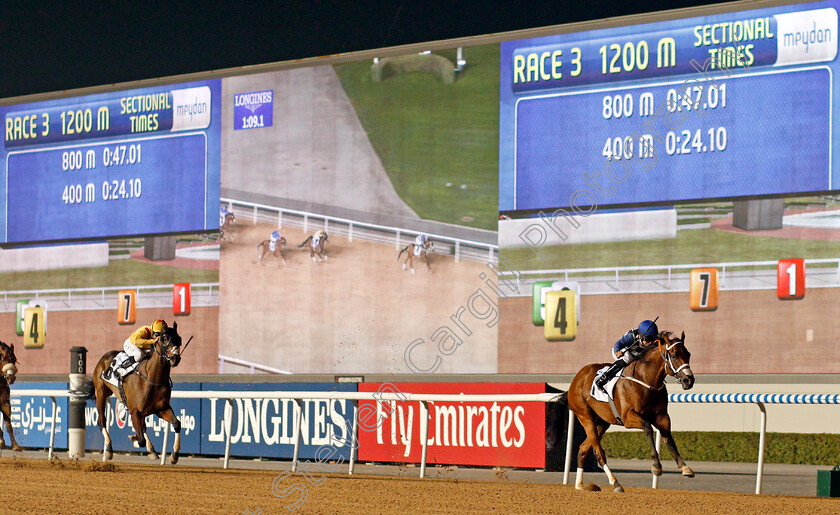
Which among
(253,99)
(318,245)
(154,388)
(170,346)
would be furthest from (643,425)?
(253,99)

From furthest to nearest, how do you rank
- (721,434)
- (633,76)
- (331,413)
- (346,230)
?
1. (346,230)
2. (633,76)
3. (721,434)
4. (331,413)

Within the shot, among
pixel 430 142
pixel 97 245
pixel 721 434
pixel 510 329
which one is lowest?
pixel 721 434

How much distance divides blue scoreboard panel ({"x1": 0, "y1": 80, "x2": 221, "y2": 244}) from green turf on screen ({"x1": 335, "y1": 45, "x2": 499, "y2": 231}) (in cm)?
404

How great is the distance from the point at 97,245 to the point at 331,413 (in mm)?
14388

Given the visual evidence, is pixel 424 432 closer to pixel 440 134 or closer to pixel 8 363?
Answer: pixel 8 363

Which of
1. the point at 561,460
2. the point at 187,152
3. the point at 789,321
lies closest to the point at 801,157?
the point at 789,321

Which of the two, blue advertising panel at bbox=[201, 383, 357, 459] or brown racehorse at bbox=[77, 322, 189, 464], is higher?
brown racehorse at bbox=[77, 322, 189, 464]

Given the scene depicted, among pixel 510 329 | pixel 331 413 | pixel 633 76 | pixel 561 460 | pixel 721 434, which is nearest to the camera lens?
pixel 561 460

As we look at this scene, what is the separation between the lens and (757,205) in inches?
755

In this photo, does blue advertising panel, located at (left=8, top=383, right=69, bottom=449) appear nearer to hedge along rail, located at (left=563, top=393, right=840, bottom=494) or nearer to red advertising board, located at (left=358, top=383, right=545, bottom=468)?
red advertising board, located at (left=358, top=383, right=545, bottom=468)

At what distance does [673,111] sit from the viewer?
1962 centimetres

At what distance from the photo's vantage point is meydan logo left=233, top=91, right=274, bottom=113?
24.1 meters

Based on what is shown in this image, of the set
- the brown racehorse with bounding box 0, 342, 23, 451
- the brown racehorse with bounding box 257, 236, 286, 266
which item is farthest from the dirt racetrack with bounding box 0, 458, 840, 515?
the brown racehorse with bounding box 257, 236, 286, 266

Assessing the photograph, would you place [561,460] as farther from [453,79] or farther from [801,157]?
[453,79]
